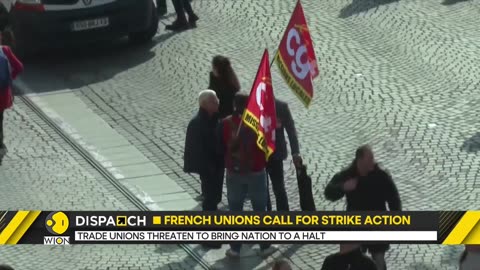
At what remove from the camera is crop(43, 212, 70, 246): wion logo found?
9.77m

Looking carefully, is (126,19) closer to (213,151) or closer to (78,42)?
(78,42)

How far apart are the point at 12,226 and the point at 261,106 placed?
128 inches

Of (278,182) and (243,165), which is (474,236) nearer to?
(243,165)

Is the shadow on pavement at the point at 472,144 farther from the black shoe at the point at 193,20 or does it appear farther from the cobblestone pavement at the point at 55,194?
the black shoe at the point at 193,20

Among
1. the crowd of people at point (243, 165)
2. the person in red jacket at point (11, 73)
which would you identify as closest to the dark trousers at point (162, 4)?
the person in red jacket at point (11, 73)

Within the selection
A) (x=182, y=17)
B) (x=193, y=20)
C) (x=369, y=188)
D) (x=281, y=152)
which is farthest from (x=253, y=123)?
(x=193, y=20)

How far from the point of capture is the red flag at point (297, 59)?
13984 millimetres

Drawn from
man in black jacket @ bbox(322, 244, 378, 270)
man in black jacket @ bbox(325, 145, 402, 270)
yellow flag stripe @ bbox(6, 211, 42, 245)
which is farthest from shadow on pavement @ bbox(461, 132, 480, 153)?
yellow flag stripe @ bbox(6, 211, 42, 245)

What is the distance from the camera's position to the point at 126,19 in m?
21.7

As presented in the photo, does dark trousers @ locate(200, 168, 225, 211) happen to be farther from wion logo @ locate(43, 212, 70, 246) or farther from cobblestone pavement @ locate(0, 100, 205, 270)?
wion logo @ locate(43, 212, 70, 246)

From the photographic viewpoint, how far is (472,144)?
17391 millimetres

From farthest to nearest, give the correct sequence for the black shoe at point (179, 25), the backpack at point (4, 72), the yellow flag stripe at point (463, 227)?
the black shoe at point (179, 25)
the backpack at point (4, 72)
the yellow flag stripe at point (463, 227)

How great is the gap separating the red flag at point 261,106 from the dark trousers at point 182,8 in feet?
32.8

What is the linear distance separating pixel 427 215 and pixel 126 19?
12.8m
